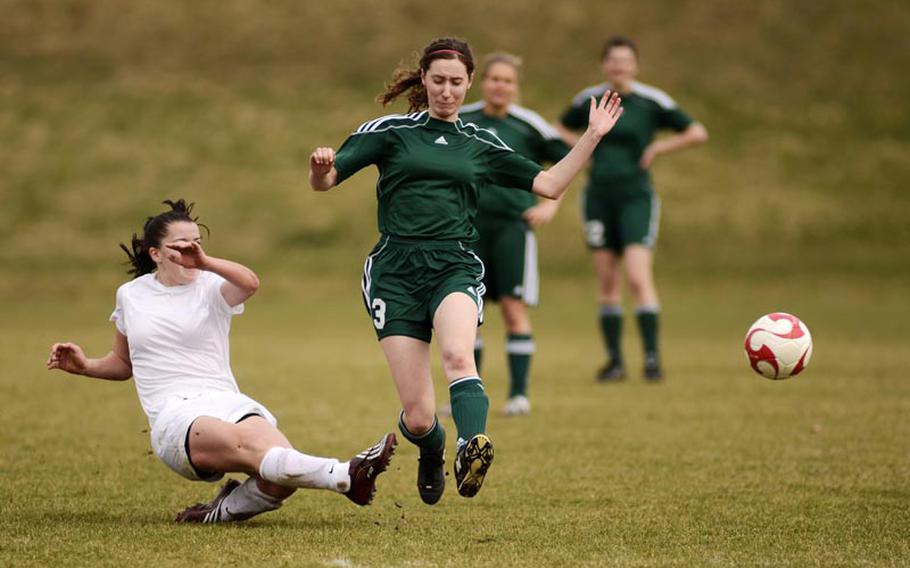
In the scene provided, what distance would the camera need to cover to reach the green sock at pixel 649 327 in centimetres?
1199

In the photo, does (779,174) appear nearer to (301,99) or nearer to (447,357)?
(301,99)

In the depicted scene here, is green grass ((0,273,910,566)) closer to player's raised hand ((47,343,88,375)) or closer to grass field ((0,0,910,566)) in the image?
grass field ((0,0,910,566))

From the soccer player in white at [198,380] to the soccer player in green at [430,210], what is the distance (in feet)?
1.85

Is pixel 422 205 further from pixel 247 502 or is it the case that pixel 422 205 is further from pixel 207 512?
pixel 207 512

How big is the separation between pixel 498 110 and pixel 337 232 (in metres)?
18.6

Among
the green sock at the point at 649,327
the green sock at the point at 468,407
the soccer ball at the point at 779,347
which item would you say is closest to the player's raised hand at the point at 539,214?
the green sock at the point at 649,327

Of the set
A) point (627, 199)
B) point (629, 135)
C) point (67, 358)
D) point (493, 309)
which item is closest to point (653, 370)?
point (627, 199)

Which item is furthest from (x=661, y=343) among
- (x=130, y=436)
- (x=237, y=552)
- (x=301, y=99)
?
(x=301, y=99)

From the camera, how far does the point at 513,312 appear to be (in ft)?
33.7

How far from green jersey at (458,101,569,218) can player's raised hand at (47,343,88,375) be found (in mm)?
4696

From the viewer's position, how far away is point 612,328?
40.4 ft

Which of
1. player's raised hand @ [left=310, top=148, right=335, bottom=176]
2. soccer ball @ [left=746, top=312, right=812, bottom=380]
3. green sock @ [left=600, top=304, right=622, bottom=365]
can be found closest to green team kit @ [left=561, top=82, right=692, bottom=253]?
green sock @ [left=600, top=304, right=622, bottom=365]

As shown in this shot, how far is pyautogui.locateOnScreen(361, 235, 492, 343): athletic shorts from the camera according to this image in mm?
5945

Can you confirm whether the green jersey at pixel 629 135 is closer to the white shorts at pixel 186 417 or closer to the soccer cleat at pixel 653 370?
the soccer cleat at pixel 653 370
